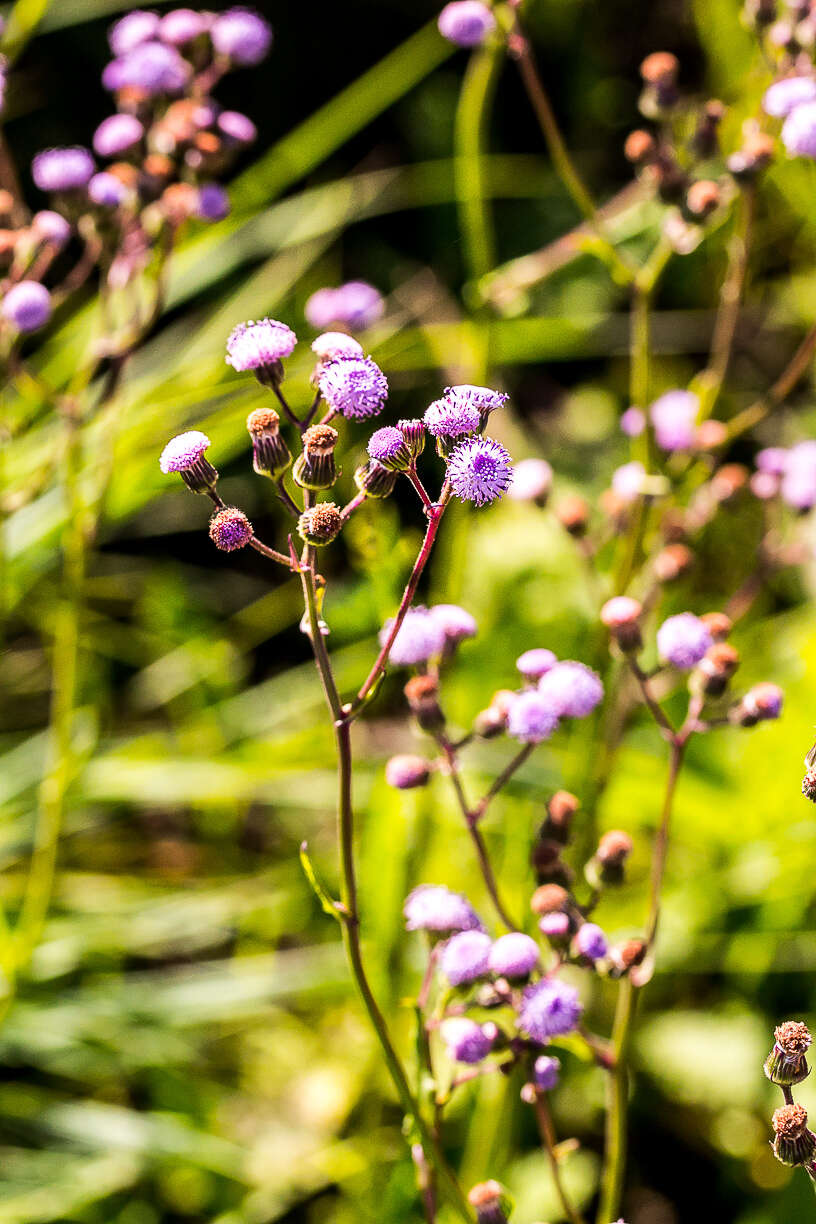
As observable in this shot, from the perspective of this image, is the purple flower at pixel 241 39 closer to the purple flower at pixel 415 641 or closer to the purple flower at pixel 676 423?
the purple flower at pixel 676 423

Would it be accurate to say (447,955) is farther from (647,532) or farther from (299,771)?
(299,771)

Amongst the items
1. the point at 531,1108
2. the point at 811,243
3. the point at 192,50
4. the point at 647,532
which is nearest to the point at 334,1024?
the point at 531,1108

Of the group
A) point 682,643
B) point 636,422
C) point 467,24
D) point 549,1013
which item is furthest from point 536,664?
point 467,24

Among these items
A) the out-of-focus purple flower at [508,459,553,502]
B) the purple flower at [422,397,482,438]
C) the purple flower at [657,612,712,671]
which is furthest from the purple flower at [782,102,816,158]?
the purple flower at [422,397,482,438]

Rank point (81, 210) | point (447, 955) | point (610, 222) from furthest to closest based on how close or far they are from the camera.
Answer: point (610, 222) → point (81, 210) → point (447, 955)

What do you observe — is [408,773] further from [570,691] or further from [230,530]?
[230,530]

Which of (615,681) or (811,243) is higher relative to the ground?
(811,243)

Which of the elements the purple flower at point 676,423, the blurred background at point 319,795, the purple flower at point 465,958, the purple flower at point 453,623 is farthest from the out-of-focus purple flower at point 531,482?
the purple flower at point 465,958
